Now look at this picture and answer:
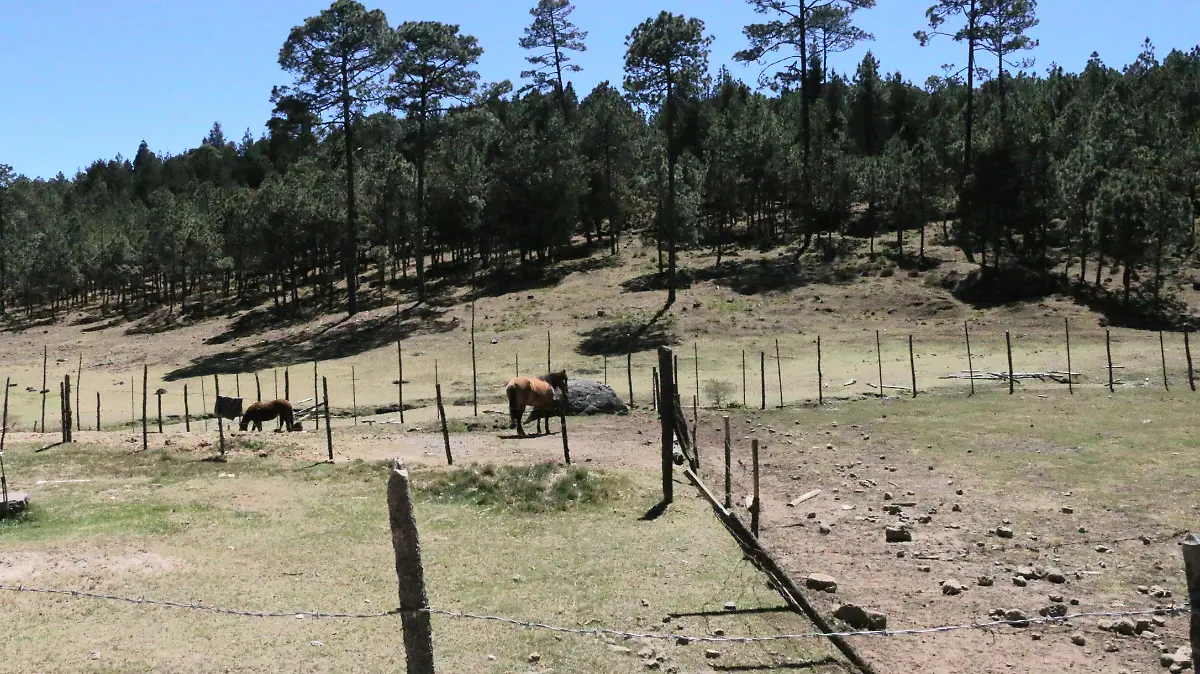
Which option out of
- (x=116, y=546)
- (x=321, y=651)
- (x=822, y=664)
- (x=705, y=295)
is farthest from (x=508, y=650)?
(x=705, y=295)

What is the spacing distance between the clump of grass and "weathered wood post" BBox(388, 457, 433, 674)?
33.5 feet

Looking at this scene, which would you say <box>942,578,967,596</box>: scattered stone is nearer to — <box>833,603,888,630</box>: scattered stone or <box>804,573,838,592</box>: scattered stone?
<box>804,573,838,592</box>: scattered stone

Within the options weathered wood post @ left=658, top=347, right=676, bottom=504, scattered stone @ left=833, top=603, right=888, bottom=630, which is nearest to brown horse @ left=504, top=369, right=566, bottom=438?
weathered wood post @ left=658, top=347, right=676, bottom=504

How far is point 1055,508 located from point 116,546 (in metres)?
15.2

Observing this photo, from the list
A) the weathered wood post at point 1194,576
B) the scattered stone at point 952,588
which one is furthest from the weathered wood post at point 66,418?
the weathered wood post at point 1194,576

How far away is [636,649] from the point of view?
10.3m

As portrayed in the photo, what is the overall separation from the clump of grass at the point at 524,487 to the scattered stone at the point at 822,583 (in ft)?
18.6

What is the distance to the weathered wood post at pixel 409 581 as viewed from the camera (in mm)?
6770

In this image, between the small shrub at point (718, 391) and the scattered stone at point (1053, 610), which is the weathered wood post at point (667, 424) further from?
the small shrub at point (718, 391)

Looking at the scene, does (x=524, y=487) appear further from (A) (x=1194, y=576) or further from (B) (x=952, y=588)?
(A) (x=1194, y=576)

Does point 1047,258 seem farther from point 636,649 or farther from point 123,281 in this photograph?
point 123,281

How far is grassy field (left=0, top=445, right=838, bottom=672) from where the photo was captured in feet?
33.3

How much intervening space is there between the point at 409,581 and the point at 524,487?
11042 mm

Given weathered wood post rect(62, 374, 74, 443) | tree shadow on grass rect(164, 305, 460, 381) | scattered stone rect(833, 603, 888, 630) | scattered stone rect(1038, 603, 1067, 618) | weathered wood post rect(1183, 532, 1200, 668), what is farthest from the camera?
tree shadow on grass rect(164, 305, 460, 381)
